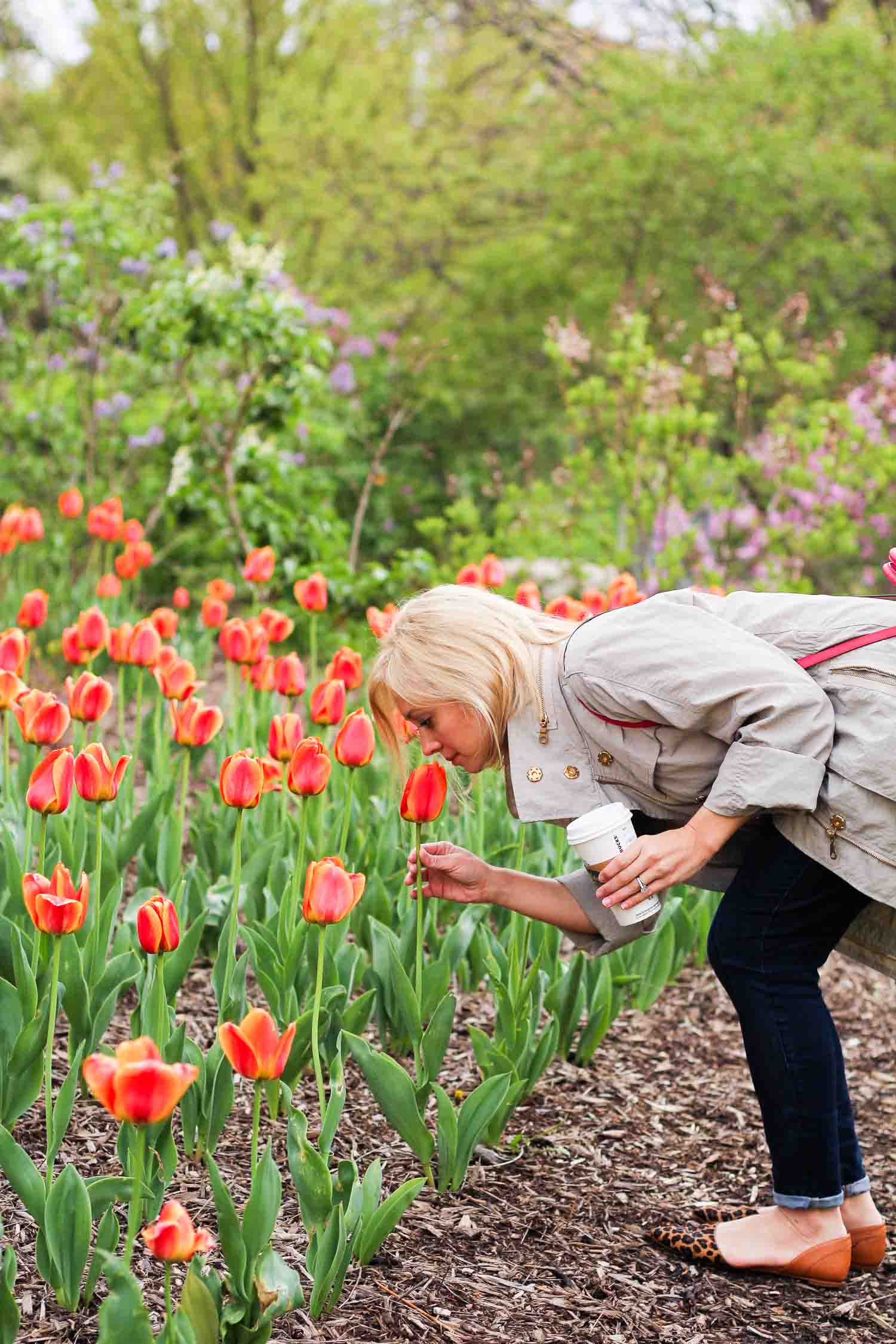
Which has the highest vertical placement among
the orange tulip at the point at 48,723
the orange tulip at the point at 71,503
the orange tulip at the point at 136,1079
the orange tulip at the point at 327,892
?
the orange tulip at the point at 71,503

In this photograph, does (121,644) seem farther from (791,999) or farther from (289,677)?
(791,999)

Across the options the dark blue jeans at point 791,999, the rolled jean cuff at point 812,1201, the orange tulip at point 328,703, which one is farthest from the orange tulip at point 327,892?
the rolled jean cuff at point 812,1201

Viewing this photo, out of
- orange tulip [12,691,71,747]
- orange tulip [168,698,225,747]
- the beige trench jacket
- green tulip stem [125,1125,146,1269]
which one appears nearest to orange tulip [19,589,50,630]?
orange tulip [168,698,225,747]

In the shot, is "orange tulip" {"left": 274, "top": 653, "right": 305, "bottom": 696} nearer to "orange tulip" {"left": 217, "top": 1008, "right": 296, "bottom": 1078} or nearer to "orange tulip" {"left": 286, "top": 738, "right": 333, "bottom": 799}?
"orange tulip" {"left": 286, "top": 738, "right": 333, "bottom": 799}

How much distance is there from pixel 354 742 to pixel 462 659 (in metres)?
0.34

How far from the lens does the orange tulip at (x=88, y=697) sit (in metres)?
2.58

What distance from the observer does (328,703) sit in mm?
2662

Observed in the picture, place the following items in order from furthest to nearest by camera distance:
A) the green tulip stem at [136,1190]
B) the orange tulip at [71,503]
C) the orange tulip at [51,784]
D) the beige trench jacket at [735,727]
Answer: the orange tulip at [71,503], the orange tulip at [51,784], the beige trench jacket at [735,727], the green tulip stem at [136,1190]

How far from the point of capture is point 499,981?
2500mm

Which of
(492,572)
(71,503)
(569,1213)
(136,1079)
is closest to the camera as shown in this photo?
(136,1079)

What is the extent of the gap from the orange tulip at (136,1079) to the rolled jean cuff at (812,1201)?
121 cm

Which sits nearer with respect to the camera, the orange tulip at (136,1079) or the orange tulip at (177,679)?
the orange tulip at (136,1079)

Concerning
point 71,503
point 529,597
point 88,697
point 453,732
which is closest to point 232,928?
point 453,732

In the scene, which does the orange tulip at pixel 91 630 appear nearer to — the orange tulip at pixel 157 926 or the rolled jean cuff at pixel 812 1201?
the orange tulip at pixel 157 926
